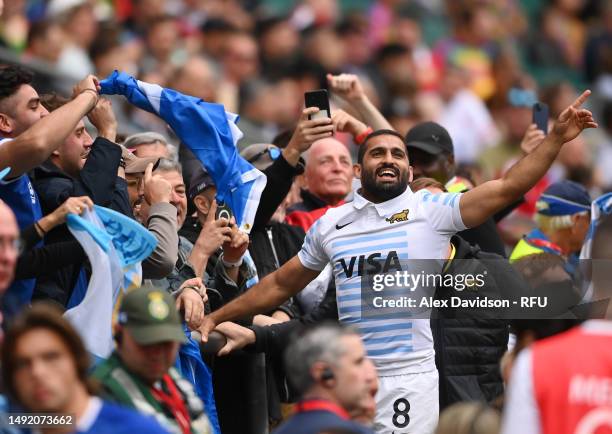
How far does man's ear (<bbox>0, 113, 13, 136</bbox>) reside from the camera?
796cm

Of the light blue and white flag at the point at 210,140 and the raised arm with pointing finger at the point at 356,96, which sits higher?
the raised arm with pointing finger at the point at 356,96

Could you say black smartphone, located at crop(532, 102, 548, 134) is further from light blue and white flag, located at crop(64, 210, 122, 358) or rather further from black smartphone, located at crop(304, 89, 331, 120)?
light blue and white flag, located at crop(64, 210, 122, 358)

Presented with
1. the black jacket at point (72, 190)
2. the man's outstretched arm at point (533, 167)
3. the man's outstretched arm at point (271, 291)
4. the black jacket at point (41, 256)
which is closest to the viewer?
the black jacket at point (41, 256)

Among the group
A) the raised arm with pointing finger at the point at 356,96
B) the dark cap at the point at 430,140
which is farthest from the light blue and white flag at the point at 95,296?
the raised arm with pointing finger at the point at 356,96

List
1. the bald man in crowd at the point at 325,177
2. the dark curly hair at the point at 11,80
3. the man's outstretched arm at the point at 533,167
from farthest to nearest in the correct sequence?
1. the bald man in crowd at the point at 325,177
2. the dark curly hair at the point at 11,80
3. the man's outstretched arm at the point at 533,167

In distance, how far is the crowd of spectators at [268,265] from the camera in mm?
5660

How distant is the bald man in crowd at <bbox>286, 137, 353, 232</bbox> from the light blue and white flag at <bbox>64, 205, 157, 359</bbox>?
301cm

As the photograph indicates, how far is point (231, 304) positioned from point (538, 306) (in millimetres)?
1819

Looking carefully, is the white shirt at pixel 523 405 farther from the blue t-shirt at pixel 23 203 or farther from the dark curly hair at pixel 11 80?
the dark curly hair at pixel 11 80

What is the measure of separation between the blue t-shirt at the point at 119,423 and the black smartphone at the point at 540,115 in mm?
5489

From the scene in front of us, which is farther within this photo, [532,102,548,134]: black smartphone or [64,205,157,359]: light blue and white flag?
[532,102,548,134]: black smartphone

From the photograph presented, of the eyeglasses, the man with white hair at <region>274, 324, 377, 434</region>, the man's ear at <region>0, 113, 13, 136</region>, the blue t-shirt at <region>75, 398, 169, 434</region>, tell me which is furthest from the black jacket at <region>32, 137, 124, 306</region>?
the blue t-shirt at <region>75, 398, 169, 434</region>

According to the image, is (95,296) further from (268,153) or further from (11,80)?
(268,153)

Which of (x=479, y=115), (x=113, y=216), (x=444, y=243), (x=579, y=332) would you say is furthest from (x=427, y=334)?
(x=479, y=115)
